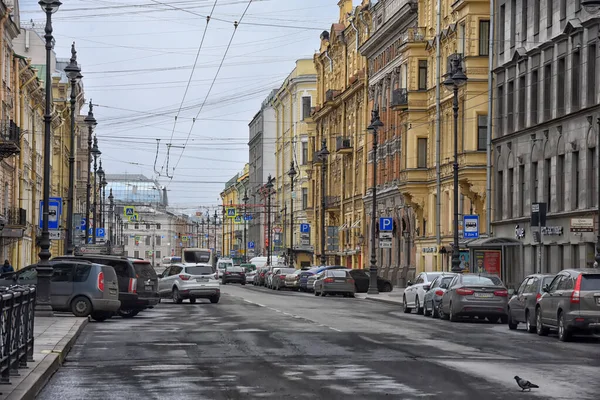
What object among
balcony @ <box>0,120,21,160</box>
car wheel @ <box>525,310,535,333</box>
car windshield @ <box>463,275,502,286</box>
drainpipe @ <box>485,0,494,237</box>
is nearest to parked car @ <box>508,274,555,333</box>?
car wheel @ <box>525,310,535,333</box>

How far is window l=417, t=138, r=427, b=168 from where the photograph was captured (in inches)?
2753

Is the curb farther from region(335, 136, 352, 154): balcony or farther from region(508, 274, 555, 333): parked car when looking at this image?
region(335, 136, 352, 154): balcony

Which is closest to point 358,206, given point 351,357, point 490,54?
point 490,54

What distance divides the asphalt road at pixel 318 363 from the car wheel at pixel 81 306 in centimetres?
132

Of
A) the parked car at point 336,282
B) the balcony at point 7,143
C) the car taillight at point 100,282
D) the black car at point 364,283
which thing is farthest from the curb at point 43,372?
the black car at point 364,283

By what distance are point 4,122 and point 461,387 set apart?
142ft

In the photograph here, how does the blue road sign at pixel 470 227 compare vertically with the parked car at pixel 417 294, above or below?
above

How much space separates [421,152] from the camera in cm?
7006

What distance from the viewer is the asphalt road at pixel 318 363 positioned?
14.7m

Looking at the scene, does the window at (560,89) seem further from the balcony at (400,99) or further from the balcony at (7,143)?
the balcony at (400,99)

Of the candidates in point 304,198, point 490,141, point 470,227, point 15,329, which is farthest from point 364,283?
point 304,198

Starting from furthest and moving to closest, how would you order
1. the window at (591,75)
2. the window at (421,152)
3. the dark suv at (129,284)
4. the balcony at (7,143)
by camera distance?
the window at (421,152) → the balcony at (7,143) → the window at (591,75) → the dark suv at (129,284)

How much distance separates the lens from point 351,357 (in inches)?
778

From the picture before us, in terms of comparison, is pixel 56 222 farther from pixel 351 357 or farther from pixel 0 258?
pixel 351 357
